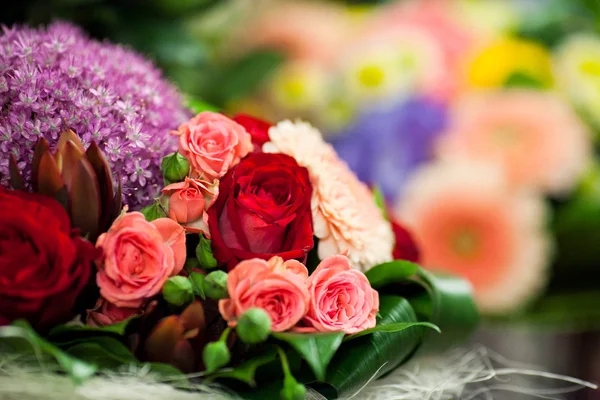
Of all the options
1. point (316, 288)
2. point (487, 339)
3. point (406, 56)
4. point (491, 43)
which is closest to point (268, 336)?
point (316, 288)

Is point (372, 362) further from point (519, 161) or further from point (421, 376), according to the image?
point (519, 161)

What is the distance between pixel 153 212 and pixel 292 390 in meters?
0.13

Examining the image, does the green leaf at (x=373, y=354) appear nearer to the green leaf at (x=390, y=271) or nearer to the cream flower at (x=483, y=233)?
the green leaf at (x=390, y=271)

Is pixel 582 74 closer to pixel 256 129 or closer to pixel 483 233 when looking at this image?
pixel 483 233

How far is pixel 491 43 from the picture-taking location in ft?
3.56

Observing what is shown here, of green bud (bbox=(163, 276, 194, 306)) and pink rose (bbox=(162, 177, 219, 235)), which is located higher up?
pink rose (bbox=(162, 177, 219, 235))

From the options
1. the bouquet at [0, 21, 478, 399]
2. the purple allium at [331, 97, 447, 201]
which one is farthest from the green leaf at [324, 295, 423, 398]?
the purple allium at [331, 97, 447, 201]

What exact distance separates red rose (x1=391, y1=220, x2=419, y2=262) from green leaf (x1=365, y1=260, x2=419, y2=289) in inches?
2.6

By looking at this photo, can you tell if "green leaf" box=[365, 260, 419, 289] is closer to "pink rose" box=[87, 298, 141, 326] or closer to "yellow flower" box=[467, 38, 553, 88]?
"pink rose" box=[87, 298, 141, 326]

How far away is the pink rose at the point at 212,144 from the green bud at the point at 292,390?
13 cm

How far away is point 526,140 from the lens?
36.9 inches

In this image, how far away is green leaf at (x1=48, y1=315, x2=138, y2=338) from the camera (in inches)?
13.7

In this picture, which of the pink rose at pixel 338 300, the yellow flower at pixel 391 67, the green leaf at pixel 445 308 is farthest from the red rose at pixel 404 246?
the yellow flower at pixel 391 67

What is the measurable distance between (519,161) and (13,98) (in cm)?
69
